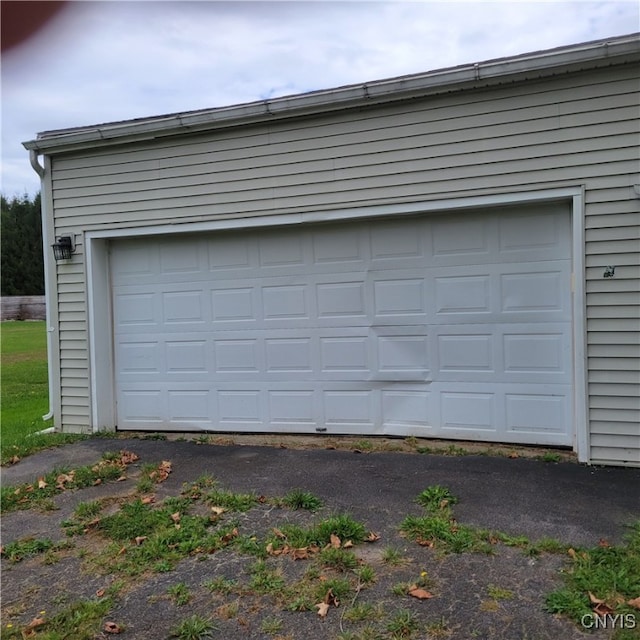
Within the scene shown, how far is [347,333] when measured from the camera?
204 inches

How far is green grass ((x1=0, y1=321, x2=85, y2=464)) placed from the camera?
5.51 metres

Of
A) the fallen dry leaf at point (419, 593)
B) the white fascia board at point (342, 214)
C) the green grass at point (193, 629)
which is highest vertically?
the white fascia board at point (342, 214)

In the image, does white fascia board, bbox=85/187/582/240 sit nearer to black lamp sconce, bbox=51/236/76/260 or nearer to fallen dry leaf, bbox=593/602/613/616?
black lamp sconce, bbox=51/236/76/260

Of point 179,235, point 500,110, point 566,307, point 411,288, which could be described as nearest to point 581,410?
point 566,307

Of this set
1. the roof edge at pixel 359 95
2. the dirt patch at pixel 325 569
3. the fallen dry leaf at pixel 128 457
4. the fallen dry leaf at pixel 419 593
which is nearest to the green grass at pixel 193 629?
the dirt patch at pixel 325 569

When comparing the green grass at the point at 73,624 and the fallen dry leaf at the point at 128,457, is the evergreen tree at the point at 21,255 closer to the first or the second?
the fallen dry leaf at the point at 128,457

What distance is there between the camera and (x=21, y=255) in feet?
87.9

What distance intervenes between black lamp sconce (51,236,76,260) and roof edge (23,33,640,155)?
98cm

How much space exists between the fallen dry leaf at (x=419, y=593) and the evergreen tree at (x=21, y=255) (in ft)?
93.4

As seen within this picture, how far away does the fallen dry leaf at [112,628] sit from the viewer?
2322 millimetres

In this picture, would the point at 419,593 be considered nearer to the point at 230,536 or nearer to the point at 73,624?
the point at 230,536

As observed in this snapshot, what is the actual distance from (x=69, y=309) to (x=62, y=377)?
77cm

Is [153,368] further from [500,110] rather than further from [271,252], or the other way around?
[500,110]

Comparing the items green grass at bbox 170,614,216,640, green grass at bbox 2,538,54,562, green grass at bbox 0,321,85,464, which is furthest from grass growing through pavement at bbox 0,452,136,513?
green grass at bbox 170,614,216,640
